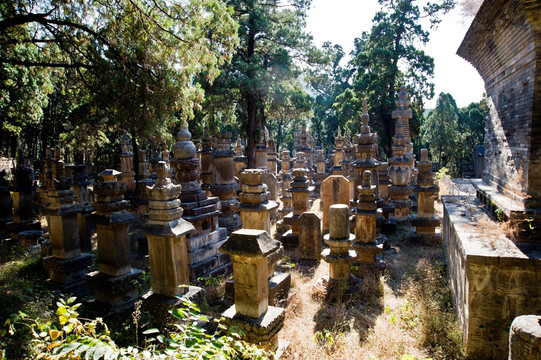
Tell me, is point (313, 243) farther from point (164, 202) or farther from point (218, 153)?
point (164, 202)

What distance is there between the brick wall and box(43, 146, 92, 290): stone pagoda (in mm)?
7276

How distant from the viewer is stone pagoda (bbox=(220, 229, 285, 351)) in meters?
3.62

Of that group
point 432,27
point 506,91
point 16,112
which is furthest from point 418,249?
point 432,27

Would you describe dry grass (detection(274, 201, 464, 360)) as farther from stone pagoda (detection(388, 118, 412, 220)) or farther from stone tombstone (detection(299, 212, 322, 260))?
stone pagoda (detection(388, 118, 412, 220))

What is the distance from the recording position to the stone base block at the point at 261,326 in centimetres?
365

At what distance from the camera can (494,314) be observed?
394cm

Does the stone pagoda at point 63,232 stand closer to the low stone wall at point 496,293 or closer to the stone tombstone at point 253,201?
the stone tombstone at point 253,201

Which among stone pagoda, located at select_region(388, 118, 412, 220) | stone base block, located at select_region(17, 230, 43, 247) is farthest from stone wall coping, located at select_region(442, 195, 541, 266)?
stone base block, located at select_region(17, 230, 43, 247)

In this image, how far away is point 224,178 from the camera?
9.16 m

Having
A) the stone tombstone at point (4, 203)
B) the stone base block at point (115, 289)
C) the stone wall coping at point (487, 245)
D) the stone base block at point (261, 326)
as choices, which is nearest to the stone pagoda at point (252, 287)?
the stone base block at point (261, 326)

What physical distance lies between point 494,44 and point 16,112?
599 inches

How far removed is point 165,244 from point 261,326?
5.79ft

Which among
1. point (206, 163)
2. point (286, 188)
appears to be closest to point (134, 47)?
point (206, 163)

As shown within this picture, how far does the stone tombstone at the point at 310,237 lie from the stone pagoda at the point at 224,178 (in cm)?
196
